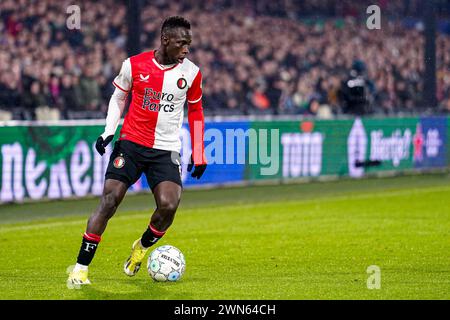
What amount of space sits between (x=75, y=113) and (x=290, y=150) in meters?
4.20

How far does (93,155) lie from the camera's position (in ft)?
54.6

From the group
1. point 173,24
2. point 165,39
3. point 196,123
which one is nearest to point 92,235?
point 196,123

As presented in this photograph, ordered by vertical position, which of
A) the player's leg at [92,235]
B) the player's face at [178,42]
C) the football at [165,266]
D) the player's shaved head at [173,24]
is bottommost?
the football at [165,266]

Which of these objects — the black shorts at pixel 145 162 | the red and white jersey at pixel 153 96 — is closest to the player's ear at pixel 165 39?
the red and white jersey at pixel 153 96

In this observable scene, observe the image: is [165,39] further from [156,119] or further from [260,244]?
[260,244]

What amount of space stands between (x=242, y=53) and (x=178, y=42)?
16639 mm

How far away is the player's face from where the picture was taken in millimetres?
8594

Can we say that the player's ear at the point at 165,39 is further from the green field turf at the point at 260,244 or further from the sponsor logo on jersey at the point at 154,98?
the green field turf at the point at 260,244

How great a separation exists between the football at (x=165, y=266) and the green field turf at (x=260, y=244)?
0.10 metres

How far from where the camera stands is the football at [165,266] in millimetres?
8805

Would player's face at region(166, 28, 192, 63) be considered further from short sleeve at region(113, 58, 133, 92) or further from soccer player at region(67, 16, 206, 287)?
short sleeve at region(113, 58, 133, 92)

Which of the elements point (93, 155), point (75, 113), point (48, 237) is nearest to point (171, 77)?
point (48, 237)

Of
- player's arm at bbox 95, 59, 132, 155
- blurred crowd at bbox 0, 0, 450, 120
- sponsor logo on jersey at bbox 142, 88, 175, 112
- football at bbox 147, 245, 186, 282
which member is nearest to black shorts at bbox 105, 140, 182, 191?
player's arm at bbox 95, 59, 132, 155
